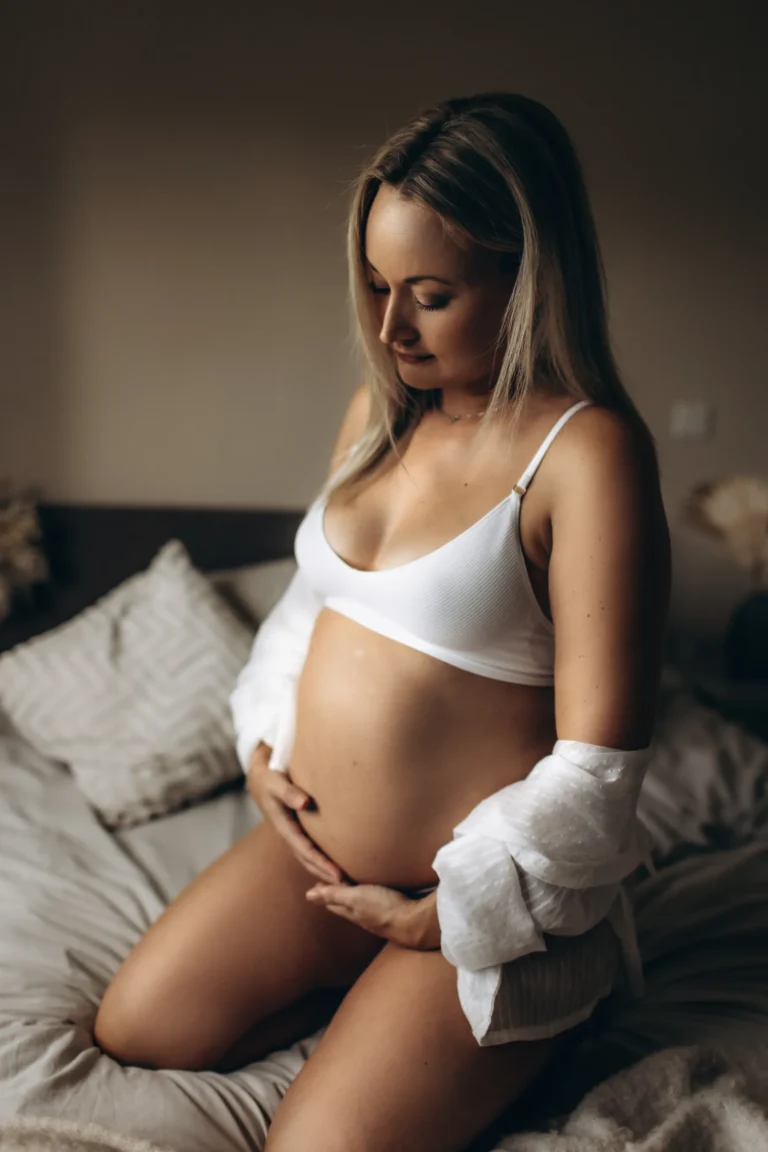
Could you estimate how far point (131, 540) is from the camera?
231 centimetres

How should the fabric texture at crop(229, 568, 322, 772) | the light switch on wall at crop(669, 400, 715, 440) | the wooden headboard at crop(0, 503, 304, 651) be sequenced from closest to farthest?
the fabric texture at crop(229, 568, 322, 772) → the wooden headboard at crop(0, 503, 304, 651) → the light switch on wall at crop(669, 400, 715, 440)

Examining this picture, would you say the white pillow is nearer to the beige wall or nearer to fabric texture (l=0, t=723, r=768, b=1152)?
the beige wall

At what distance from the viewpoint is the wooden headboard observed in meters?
2.29

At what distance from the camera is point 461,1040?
3.03 feet

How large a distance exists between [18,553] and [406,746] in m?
1.45

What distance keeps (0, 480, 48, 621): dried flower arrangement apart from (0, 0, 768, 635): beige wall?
19cm

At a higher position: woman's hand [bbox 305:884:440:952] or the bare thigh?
woman's hand [bbox 305:884:440:952]

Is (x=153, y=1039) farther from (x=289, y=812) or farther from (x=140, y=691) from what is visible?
(x=140, y=691)

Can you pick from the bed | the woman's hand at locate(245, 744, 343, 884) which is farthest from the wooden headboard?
the woman's hand at locate(245, 744, 343, 884)

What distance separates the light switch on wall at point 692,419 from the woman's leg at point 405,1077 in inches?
69.5

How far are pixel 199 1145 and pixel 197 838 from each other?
0.67 metres

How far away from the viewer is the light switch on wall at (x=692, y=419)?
2.41m

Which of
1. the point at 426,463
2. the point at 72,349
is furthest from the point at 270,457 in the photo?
the point at 426,463

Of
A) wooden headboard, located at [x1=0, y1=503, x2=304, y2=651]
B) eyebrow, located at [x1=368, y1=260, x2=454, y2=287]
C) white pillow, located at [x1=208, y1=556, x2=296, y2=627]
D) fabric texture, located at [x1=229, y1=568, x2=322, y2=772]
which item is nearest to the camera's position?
eyebrow, located at [x1=368, y1=260, x2=454, y2=287]
